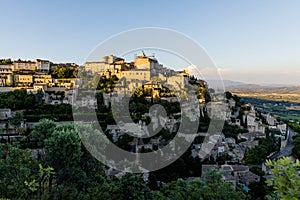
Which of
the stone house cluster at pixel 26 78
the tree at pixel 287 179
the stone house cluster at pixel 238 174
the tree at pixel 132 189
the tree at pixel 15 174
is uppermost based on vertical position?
the stone house cluster at pixel 26 78

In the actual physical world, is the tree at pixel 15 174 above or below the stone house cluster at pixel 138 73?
below

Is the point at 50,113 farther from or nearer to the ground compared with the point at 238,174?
farther from the ground

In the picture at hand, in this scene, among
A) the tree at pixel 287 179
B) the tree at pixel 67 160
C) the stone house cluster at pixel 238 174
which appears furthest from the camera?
the stone house cluster at pixel 238 174

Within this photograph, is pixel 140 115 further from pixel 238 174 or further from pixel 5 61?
pixel 5 61

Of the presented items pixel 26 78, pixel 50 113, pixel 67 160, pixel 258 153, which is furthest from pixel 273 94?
pixel 67 160

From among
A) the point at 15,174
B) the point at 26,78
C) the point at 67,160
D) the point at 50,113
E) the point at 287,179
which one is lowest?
the point at 67,160

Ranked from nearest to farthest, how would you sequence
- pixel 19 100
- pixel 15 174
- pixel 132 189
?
1. pixel 15 174
2. pixel 132 189
3. pixel 19 100

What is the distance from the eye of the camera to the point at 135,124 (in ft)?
56.1

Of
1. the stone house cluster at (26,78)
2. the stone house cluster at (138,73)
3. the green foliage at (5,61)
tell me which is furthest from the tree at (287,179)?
the green foliage at (5,61)

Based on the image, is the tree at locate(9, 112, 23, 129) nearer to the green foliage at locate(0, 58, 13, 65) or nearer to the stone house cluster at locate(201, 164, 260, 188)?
the stone house cluster at locate(201, 164, 260, 188)

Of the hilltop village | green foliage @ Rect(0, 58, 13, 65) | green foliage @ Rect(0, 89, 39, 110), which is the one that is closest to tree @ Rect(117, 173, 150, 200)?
the hilltop village

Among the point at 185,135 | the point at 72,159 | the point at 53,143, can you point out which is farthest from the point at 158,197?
the point at 185,135

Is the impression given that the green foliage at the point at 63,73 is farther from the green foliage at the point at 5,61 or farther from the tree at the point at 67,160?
the tree at the point at 67,160

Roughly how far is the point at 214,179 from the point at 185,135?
9.96 m
